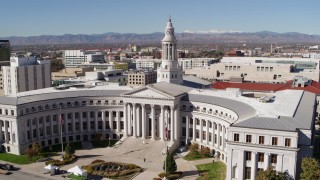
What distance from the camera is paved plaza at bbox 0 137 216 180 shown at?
3939 inches

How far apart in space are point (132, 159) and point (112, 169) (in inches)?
449

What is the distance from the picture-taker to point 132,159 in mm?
112250

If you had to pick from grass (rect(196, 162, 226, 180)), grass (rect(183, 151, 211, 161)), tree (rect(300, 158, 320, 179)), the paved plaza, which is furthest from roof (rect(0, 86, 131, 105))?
tree (rect(300, 158, 320, 179))

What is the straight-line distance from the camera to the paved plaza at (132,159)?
10006 centimetres

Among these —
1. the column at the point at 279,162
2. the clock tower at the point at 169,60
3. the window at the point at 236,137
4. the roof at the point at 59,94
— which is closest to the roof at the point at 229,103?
the window at the point at 236,137

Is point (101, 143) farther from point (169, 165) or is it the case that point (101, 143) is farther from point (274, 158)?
point (274, 158)

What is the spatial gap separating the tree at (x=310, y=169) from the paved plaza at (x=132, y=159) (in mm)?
29638

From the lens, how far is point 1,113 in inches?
4732

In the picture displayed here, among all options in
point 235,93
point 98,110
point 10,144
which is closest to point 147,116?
point 98,110

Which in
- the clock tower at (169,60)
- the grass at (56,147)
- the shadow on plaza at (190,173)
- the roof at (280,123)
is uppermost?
the clock tower at (169,60)

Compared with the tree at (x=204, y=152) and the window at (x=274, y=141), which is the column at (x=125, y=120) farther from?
the window at (x=274, y=141)

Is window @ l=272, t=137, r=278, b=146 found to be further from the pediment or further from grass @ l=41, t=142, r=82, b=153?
grass @ l=41, t=142, r=82, b=153

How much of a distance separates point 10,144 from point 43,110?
48.2 ft

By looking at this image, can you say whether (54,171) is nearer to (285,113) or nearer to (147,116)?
(147,116)
